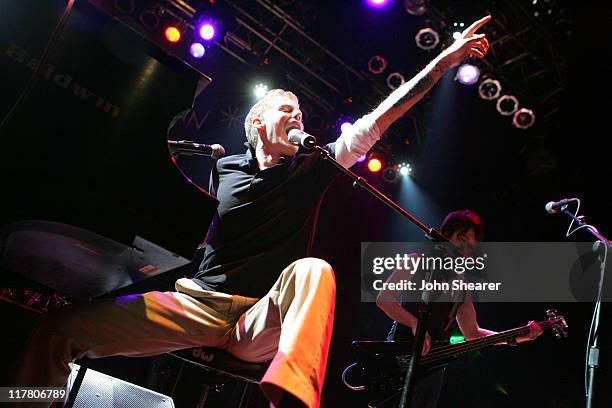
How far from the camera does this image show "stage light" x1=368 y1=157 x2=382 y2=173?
731 cm

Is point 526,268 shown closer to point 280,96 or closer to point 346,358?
point 346,358

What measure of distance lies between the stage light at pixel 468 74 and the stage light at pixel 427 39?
525 mm

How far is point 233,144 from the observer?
21.2 ft

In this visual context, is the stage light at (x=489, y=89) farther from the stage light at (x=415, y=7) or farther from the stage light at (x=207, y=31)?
the stage light at (x=207, y=31)

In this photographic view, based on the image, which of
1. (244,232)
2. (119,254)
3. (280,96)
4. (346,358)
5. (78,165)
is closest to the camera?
(78,165)

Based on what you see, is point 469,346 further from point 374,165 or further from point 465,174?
point 465,174

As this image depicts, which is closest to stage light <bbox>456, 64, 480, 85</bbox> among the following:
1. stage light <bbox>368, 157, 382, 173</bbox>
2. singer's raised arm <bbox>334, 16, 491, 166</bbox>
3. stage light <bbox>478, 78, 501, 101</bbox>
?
stage light <bbox>478, 78, 501, 101</bbox>

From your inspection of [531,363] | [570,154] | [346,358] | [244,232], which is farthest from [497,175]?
Result: [244,232]

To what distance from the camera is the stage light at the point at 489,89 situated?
663cm

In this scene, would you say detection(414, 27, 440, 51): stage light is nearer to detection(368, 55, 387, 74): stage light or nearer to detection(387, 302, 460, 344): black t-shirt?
detection(368, 55, 387, 74): stage light

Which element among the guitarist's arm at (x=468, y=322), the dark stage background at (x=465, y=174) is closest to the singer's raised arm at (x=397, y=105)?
the dark stage background at (x=465, y=174)

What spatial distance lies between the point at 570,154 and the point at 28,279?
6.88m

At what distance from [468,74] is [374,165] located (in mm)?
1744

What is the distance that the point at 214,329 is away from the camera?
2143 mm
